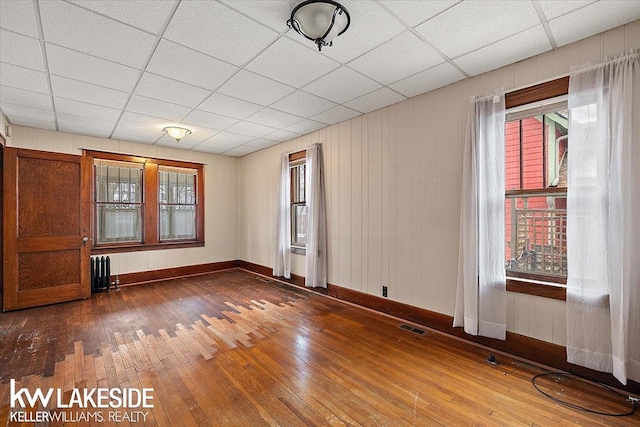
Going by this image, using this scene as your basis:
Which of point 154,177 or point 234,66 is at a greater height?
point 234,66

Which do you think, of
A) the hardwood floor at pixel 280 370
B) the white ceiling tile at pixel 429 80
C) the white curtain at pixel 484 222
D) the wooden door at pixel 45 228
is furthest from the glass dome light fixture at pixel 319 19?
the wooden door at pixel 45 228

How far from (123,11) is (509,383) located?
3954 mm

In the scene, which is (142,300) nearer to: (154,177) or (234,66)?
(154,177)

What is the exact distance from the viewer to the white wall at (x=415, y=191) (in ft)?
8.64

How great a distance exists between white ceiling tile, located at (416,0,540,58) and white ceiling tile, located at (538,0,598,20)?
66 mm

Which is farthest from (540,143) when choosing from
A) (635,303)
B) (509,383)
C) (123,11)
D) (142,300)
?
(142,300)

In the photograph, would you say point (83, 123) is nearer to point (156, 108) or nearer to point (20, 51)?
point (156, 108)

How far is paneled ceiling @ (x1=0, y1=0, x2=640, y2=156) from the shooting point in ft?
6.75

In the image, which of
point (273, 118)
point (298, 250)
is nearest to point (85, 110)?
point (273, 118)

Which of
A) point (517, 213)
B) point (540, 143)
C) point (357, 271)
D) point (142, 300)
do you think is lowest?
point (142, 300)

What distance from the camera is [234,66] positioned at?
282 cm

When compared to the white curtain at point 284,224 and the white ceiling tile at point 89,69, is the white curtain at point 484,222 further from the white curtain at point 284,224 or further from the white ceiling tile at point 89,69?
the white ceiling tile at point 89,69

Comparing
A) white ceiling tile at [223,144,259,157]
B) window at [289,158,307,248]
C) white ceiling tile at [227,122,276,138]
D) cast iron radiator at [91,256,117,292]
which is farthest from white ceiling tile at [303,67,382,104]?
cast iron radiator at [91,256,117,292]

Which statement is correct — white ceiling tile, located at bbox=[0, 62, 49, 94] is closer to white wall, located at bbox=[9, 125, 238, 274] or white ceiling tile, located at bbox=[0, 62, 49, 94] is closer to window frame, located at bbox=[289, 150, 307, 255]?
white wall, located at bbox=[9, 125, 238, 274]
